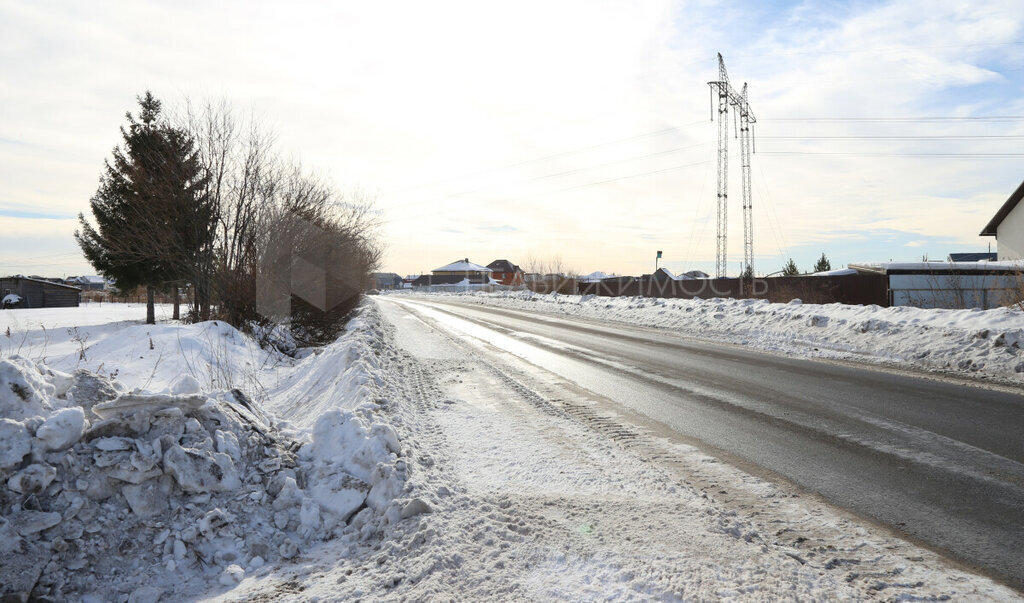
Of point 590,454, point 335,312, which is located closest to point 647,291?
point 335,312

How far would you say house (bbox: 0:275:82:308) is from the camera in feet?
150

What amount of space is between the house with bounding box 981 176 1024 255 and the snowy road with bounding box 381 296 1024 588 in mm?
29736

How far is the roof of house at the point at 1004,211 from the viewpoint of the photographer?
92.3 feet

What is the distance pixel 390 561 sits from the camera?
3.11m

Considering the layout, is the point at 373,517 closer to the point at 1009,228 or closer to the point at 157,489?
the point at 157,489

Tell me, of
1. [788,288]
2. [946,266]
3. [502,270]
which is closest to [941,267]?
[946,266]

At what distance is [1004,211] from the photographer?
2970 centimetres

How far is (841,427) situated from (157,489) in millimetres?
6380

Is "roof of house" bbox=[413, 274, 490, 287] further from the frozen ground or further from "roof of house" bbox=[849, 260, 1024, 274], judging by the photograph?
the frozen ground

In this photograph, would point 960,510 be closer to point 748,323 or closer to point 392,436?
point 392,436

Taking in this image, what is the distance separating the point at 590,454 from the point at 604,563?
1.86 metres

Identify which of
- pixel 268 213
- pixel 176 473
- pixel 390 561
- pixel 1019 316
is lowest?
pixel 390 561

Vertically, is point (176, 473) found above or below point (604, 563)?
above

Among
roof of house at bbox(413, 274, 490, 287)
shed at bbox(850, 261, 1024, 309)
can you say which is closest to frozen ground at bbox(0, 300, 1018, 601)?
shed at bbox(850, 261, 1024, 309)
